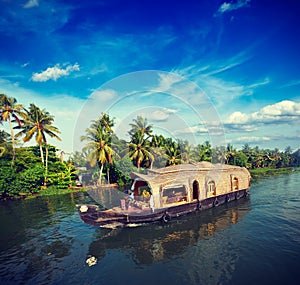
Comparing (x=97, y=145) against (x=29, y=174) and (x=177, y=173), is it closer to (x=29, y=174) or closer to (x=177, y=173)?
(x=29, y=174)

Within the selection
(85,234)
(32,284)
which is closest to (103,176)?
(85,234)

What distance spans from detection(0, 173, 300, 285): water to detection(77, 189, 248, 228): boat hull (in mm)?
472

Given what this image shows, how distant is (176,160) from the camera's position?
2944cm

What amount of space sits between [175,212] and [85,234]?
5.05 metres

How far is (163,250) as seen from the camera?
9234 millimetres

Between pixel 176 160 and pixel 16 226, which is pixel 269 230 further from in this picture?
pixel 176 160

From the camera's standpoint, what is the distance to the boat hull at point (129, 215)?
10414 millimetres

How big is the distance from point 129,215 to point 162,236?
1942 mm

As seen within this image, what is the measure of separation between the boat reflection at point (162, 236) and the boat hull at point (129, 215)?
428mm

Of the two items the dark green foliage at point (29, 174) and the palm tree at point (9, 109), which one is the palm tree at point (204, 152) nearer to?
the dark green foliage at point (29, 174)

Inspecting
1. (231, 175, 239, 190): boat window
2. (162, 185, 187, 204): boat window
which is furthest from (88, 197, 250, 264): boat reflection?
(231, 175, 239, 190): boat window

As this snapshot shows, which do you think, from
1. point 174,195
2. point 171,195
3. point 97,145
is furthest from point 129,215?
point 97,145

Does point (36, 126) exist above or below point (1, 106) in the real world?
below

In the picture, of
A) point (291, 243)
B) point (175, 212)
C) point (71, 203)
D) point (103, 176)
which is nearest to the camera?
point (291, 243)
